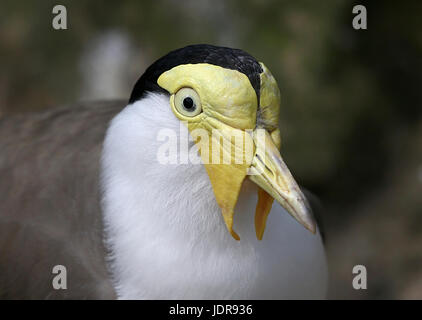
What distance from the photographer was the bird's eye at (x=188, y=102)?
180 centimetres

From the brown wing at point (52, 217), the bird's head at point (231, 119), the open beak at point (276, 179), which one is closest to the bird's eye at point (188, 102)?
the bird's head at point (231, 119)

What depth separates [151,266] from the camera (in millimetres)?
1951

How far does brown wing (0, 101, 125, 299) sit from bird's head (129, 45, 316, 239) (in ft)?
1.71

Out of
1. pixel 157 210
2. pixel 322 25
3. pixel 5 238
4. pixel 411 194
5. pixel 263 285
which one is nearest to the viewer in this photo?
pixel 157 210

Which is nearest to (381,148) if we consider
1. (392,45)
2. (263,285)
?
(392,45)

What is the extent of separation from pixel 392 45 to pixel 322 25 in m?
0.55

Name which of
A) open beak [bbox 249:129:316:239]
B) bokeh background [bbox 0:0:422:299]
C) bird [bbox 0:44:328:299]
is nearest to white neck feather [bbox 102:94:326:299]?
bird [bbox 0:44:328:299]

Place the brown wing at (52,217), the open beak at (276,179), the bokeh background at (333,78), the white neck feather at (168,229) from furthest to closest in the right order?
1. the bokeh background at (333,78)
2. the brown wing at (52,217)
3. the white neck feather at (168,229)
4. the open beak at (276,179)

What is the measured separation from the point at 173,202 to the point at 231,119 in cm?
34

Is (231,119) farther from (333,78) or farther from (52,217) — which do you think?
(333,78)

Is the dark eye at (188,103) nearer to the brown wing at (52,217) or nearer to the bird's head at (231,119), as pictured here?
the bird's head at (231,119)

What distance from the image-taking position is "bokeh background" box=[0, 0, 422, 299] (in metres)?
4.03

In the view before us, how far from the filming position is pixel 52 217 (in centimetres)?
217

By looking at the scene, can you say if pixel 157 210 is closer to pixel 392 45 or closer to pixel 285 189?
pixel 285 189
